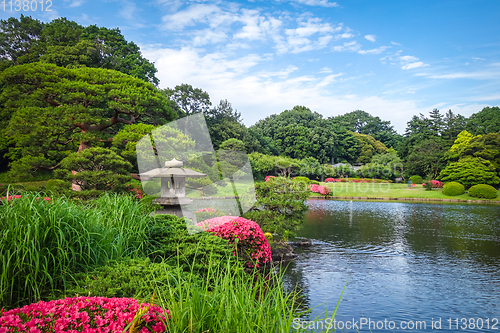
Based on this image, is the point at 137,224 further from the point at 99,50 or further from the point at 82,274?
the point at 99,50

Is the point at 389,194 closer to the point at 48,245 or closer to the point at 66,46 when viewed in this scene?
the point at 66,46

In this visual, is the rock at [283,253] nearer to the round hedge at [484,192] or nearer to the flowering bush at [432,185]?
the round hedge at [484,192]

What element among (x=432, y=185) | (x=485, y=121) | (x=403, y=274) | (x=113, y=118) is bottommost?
(x=403, y=274)

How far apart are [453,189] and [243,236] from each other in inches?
869

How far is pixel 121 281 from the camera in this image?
2.62 m

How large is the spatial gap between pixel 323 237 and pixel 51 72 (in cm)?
1104

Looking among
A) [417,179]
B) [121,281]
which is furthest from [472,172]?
[121,281]

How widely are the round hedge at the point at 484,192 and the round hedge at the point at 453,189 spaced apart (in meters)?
0.79

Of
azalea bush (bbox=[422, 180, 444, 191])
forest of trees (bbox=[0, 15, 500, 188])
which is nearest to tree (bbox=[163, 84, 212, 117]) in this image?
forest of trees (bbox=[0, 15, 500, 188])

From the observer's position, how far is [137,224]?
3.74 meters

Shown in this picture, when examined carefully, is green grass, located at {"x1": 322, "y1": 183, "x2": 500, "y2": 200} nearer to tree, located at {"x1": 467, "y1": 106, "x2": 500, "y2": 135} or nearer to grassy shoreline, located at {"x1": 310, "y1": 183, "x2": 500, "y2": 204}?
grassy shoreline, located at {"x1": 310, "y1": 183, "x2": 500, "y2": 204}

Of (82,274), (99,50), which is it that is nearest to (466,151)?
(99,50)

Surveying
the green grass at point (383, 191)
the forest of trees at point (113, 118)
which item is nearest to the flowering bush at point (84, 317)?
the forest of trees at point (113, 118)

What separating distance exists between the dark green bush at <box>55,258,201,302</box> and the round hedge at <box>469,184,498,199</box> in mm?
24259
